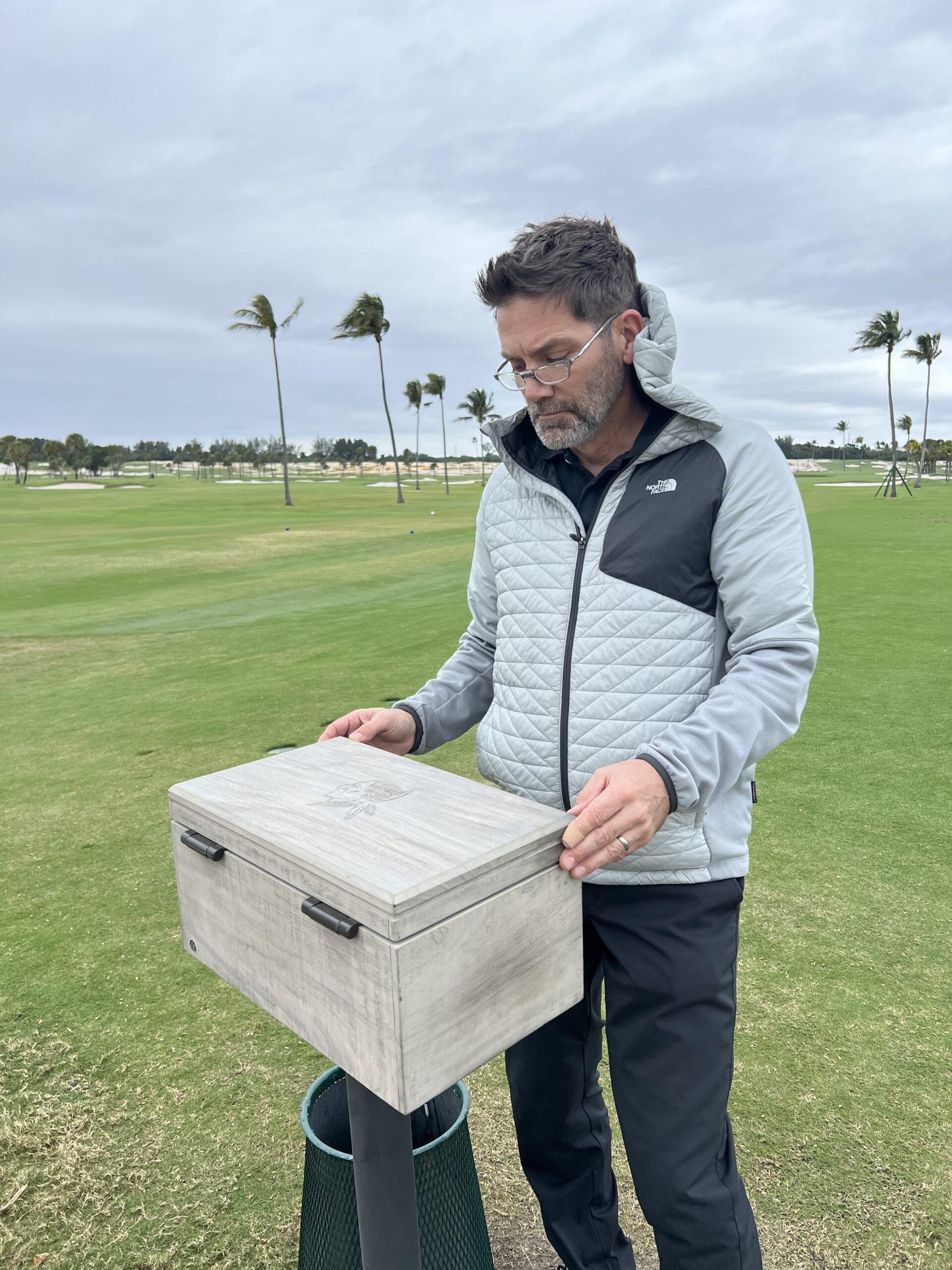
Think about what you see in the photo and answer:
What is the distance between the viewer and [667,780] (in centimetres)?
135

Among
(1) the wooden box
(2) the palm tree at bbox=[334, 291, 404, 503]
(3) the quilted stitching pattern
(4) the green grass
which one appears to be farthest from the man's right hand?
(2) the palm tree at bbox=[334, 291, 404, 503]

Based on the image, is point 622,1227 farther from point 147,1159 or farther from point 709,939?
point 147,1159

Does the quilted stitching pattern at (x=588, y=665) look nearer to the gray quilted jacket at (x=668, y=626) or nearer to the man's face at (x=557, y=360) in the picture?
the gray quilted jacket at (x=668, y=626)

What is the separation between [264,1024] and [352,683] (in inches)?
169

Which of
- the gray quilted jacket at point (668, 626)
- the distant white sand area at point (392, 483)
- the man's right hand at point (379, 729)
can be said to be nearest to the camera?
the gray quilted jacket at point (668, 626)

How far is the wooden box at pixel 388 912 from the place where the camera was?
106cm

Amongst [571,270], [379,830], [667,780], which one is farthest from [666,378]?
[379,830]

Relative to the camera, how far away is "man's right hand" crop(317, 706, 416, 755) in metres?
1.84

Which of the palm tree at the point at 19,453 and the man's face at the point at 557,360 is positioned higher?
the palm tree at the point at 19,453

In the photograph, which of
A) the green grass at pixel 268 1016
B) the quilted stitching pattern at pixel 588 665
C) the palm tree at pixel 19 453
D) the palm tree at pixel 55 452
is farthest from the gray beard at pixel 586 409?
the palm tree at pixel 55 452

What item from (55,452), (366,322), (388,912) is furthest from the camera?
(55,452)

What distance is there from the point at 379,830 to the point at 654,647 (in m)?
0.67

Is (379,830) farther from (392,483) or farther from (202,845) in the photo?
(392,483)

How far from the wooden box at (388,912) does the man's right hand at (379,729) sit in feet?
1.16
